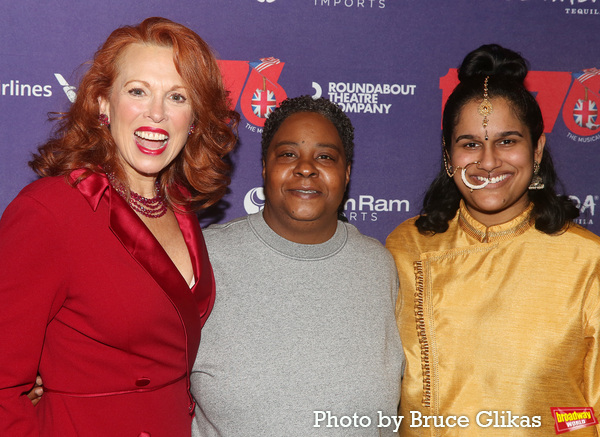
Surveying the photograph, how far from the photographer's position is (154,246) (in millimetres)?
1646

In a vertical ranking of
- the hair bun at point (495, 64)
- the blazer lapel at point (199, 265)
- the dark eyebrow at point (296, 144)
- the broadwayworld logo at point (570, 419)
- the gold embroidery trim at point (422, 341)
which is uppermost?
the hair bun at point (495, 64)

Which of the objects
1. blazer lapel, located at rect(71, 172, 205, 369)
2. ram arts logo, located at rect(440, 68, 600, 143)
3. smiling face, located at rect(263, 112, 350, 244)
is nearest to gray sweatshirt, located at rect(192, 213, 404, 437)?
smiling face, located at rect(263, 112, 350, 244)

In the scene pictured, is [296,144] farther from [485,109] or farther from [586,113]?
[586,113]

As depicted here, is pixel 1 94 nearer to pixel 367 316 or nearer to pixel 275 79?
pixel 275 79

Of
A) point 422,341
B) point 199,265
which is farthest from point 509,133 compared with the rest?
point 199,265

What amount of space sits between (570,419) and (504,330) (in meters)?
0.36

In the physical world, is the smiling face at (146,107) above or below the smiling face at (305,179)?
above

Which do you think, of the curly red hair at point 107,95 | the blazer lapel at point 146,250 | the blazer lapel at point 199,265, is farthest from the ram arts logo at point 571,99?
the blazer lapel at point 146,250

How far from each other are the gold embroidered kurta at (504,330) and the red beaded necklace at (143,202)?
969mm

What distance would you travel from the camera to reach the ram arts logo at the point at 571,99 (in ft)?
9.20

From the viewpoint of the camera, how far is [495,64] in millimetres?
2113

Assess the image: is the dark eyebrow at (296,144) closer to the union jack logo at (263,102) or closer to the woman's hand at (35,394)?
the union jack logo at (263,102)

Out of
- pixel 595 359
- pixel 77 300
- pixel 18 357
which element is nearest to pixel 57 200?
pixel 77 300

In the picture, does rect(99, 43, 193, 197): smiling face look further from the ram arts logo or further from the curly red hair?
the ram arts logo
